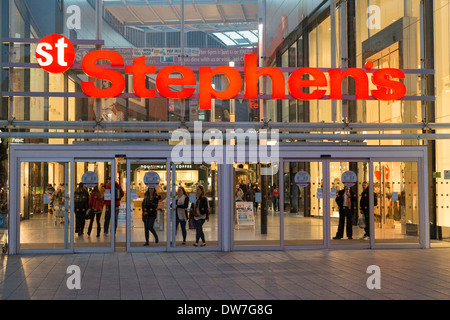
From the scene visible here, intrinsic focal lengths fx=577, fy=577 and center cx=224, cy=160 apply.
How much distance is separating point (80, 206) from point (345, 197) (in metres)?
6.90

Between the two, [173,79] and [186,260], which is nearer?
[186,260]

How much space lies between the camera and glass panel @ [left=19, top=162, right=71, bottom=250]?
14188mm

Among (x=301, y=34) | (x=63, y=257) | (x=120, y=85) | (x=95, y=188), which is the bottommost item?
(x=63, y=257)

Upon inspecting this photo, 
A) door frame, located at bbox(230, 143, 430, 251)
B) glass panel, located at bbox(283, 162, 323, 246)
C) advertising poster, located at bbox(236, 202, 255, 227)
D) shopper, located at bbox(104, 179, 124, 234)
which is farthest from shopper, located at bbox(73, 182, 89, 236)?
glass panel, located at bbox(283, 162, 323, 246)

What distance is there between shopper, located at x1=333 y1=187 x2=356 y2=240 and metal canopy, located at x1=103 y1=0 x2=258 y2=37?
5386 millimetres

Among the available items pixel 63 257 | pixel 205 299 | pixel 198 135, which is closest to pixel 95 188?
pixel 63 257

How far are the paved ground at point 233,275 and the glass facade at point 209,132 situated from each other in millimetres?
895

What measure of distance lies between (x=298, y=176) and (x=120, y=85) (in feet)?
17.2

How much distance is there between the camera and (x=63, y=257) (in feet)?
44.2

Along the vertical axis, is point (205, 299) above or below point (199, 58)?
A: below
